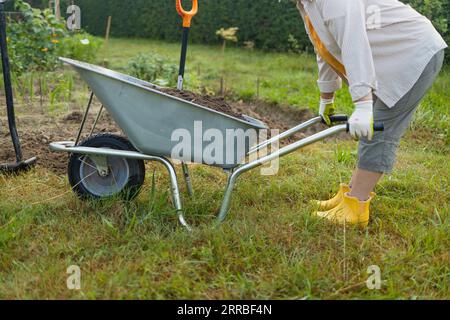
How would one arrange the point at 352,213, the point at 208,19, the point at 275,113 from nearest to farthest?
the point at 352,213, the point at 275,113, the point at 208,19

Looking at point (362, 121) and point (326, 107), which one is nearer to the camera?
point (362, 121)

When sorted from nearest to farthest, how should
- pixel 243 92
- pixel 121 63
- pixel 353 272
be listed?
pixel 353 272
pixel 243 92
pixel 121 63

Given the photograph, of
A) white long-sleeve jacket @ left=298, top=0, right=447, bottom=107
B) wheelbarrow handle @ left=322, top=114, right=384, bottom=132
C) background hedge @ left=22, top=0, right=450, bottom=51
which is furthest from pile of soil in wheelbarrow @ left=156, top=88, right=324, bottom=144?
background hedge @ left=22, top=0, right=450, bottom=51

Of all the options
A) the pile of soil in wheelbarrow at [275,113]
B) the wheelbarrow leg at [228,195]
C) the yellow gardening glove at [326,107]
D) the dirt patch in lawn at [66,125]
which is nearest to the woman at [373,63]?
the yellow gardening glove at [326,107]

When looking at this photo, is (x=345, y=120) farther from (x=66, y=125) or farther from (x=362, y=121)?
(x=66, y=125)

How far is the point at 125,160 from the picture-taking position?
2.65 metres

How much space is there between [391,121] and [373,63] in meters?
0.32

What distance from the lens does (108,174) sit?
2719 millimetres

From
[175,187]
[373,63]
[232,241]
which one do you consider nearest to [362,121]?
[373,63]

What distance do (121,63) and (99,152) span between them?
5.62 metres

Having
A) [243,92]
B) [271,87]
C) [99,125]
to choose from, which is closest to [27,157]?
[99,125]

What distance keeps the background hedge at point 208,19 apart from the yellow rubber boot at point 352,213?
460 centimetres

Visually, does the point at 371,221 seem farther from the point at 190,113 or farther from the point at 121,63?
the point at 121,63

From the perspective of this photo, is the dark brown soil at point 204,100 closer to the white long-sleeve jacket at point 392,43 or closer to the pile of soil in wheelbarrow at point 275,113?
the white long-sleeve jacket at point 392,43
